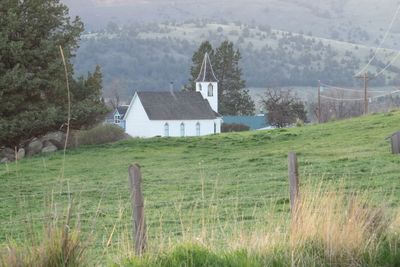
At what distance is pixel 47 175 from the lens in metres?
24.6

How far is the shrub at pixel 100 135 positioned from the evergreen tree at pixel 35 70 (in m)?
2.67

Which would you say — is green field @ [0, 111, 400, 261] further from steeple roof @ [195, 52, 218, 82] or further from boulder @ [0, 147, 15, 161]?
steeple roof @ [195, 52, 218, 82]

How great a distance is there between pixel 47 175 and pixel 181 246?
17.5 m

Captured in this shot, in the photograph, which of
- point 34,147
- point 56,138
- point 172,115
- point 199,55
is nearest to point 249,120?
point 199,55

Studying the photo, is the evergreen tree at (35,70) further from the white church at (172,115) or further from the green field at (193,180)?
the white church at (172,115)

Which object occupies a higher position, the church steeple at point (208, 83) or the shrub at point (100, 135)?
the church steeple at point (208, 83)

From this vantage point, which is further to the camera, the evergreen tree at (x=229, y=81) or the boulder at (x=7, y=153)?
the evergreen tree at (x=229, y=81)

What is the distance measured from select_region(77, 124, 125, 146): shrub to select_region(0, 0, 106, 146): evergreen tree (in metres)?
2.67

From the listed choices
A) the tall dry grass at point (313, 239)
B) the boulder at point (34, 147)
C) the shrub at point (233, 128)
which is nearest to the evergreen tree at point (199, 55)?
the shrub at point (233, 128)

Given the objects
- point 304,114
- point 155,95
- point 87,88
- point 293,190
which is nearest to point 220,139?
point 87,88

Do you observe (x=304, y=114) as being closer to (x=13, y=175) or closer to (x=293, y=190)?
(x=13, y=175)

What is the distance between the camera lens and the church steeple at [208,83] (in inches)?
3790

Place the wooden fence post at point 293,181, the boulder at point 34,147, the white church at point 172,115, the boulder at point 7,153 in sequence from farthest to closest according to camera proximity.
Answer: the white church at point 172,115 → the boulder at point 34,147 → the boulder at point 7,153 → the wooden fence post at point 293,181

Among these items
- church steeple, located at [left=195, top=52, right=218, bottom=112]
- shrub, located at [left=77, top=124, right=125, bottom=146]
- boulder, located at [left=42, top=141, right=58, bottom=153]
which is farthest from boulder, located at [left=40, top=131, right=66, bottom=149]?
church steeple, located at [left=195, top=52, right=218, bottom=112]
